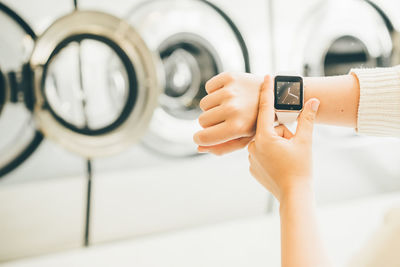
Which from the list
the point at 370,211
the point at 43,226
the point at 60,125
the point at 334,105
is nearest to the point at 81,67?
the point at 60,125

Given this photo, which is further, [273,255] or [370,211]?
[370,211]

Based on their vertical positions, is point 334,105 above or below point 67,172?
above

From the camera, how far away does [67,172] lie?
1.12 meters

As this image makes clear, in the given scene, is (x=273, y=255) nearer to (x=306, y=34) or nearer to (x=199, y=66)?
(x=199, y=66)

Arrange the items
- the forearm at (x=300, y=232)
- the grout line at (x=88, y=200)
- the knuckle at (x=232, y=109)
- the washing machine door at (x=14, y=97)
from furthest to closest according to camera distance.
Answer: the grout line at (x=88, y=200), the washing machine door at (x=14, y=97), the knuckle at (x=232, y=109), the forearm at (x=300, y=232)

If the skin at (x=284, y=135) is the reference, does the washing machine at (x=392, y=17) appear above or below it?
above

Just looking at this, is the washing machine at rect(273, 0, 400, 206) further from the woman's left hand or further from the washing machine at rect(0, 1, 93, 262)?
the washing machine at rect(0, 1, 93, 262)

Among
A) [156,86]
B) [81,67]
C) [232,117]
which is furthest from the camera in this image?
[156,86]

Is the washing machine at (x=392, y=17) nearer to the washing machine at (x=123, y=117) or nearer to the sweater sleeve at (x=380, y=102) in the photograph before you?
the washing machine at (x=123, y=117)

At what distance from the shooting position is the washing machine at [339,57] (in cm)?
140

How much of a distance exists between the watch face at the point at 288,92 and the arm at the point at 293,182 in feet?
0.20

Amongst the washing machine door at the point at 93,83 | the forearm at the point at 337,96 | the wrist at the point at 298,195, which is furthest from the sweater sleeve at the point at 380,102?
the washing machine door at the point at 93,83

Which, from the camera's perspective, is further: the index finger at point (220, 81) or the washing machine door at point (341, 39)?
the washing machine door at point (341, 39)

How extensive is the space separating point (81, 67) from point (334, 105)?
86 cm
